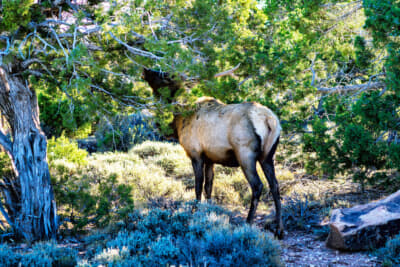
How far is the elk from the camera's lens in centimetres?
568

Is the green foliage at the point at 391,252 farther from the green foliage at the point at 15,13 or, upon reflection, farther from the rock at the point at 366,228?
the green foliage at the point at 15,13

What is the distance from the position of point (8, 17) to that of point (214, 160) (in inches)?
147

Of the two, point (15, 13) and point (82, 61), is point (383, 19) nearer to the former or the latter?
point (82, 61)

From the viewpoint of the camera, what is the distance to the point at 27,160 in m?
6.02

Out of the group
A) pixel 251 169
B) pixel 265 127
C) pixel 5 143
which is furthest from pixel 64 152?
pixel 265 127

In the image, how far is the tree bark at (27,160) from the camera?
5973 millimetres

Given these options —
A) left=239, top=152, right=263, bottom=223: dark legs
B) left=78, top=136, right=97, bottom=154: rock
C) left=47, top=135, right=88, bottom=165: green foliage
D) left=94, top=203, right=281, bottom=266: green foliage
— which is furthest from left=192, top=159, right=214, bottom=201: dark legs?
left=78, top=136, right=97, bottom=154: rock

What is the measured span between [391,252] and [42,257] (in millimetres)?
4338

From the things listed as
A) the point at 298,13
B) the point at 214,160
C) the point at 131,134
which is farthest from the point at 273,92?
the point at 131,134

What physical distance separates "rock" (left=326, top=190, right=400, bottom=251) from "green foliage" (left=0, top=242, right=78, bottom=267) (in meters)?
3.50

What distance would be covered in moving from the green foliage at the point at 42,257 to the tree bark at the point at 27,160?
1.02m

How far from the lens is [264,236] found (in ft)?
15.4

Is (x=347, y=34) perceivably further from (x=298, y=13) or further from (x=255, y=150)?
(x=255, y=150)

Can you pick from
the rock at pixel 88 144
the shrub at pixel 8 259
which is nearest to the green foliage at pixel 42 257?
the shrub at pixel 8 259
